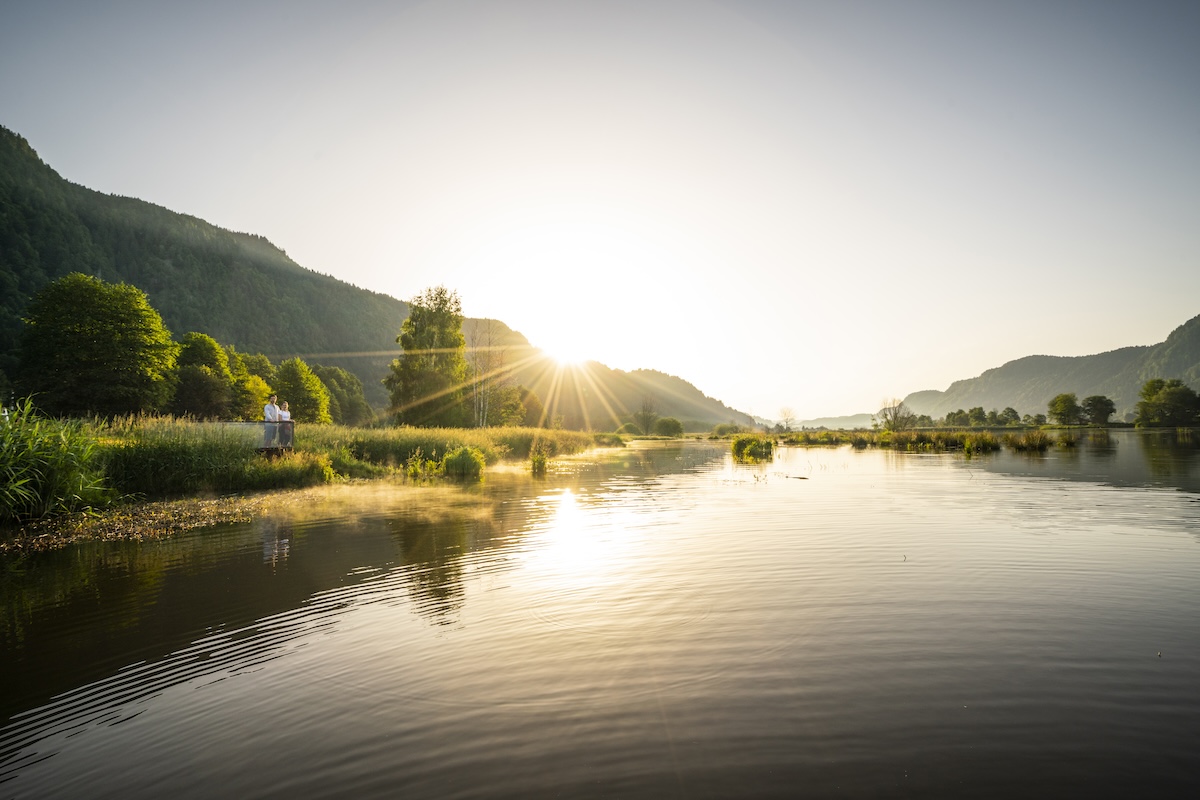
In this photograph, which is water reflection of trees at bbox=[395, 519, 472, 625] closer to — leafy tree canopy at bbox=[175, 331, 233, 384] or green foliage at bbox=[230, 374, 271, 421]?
leafy tree canopy at bbox=[175, 331, 233, 384]

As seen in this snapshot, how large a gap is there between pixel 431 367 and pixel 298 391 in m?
54.0

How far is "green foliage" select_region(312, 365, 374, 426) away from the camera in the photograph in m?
138

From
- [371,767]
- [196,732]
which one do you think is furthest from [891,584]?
[196,732]

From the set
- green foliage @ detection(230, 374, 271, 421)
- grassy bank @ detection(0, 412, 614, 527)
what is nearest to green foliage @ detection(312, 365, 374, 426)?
green foliage @ detection(230, 374, 271, 421)

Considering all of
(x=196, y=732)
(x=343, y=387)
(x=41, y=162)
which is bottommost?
(x=196, y=732)

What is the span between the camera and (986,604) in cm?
824

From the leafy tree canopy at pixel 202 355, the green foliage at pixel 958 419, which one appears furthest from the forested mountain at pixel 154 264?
the green foliage at pixel 958 419

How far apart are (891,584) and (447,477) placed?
73.0 ft

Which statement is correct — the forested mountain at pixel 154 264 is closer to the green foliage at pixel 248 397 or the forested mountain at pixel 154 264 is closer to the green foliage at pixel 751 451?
the green foliage at pixel 248 397

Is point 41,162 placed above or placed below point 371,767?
above

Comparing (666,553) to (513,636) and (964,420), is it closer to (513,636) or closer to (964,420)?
(513,636)

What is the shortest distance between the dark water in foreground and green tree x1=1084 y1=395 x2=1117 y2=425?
135m

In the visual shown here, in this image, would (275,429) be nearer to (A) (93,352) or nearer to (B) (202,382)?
(A) (93,352)

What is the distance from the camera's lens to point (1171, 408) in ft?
358
